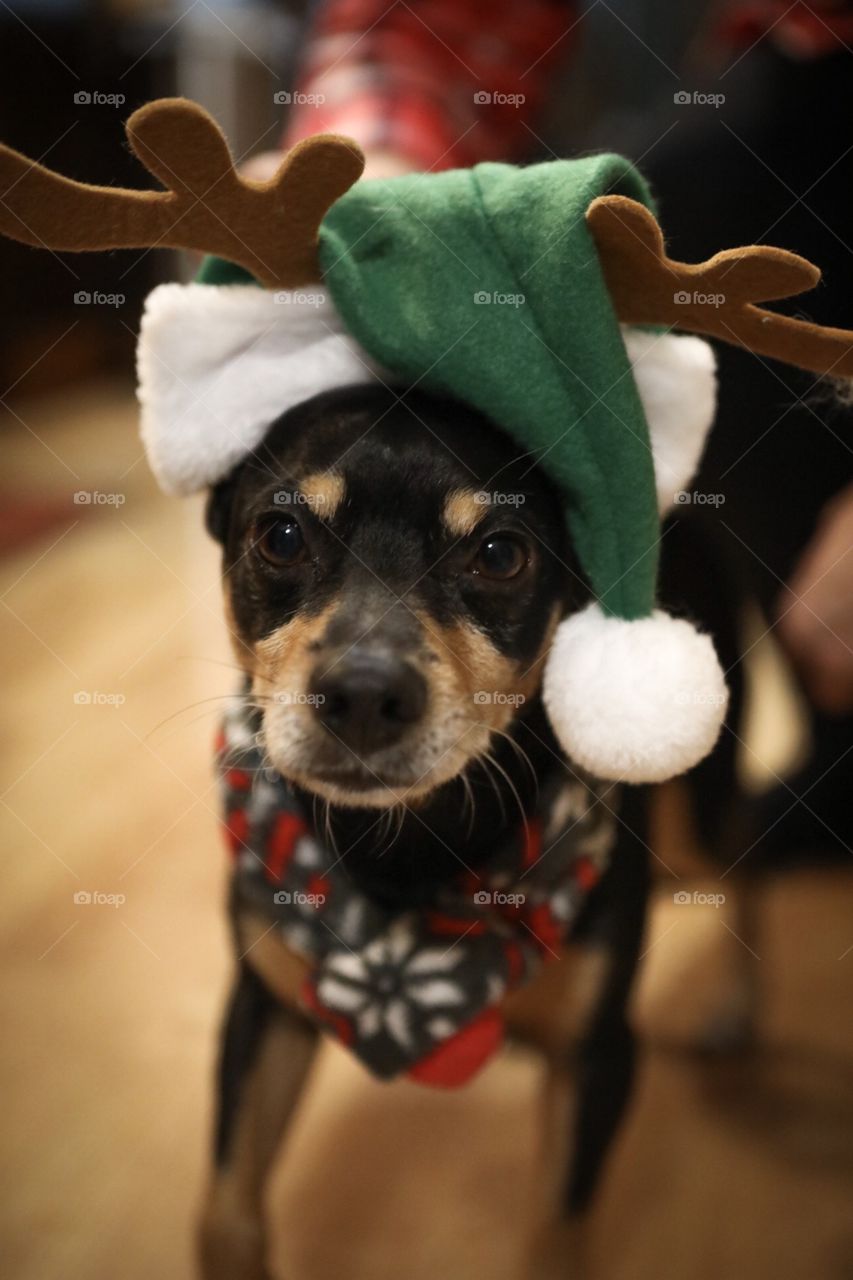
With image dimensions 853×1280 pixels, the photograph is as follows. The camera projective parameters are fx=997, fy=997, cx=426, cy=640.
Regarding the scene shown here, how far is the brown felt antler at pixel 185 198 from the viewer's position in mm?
623

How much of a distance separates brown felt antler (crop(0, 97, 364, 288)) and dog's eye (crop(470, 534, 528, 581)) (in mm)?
336

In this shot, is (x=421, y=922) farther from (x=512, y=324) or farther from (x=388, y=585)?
(x=512, y=324)

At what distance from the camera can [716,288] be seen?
2.26 feet

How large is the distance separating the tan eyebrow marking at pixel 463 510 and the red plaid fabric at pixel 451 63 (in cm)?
31

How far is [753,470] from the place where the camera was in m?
1.00

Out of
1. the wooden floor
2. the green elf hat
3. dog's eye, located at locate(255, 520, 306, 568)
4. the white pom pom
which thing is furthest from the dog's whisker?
the white pom pom

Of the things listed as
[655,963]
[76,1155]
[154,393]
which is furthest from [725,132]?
[76,1155]

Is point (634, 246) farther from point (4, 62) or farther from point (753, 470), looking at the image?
point (4, 62)

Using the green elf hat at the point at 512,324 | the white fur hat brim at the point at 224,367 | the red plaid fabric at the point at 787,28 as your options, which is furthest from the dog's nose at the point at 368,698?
the red plaid fabric at the point at 787,28

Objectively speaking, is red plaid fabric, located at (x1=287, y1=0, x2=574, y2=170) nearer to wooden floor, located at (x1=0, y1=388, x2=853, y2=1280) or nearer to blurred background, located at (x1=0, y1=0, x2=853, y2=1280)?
blurred background, located at (x1=0, y1=0, x2=853, y2=1280)

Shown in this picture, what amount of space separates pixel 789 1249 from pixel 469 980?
454mm

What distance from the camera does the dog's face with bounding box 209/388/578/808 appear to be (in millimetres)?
872

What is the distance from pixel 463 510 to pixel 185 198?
370 millimetres

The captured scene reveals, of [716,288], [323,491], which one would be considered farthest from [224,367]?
[716,288]
